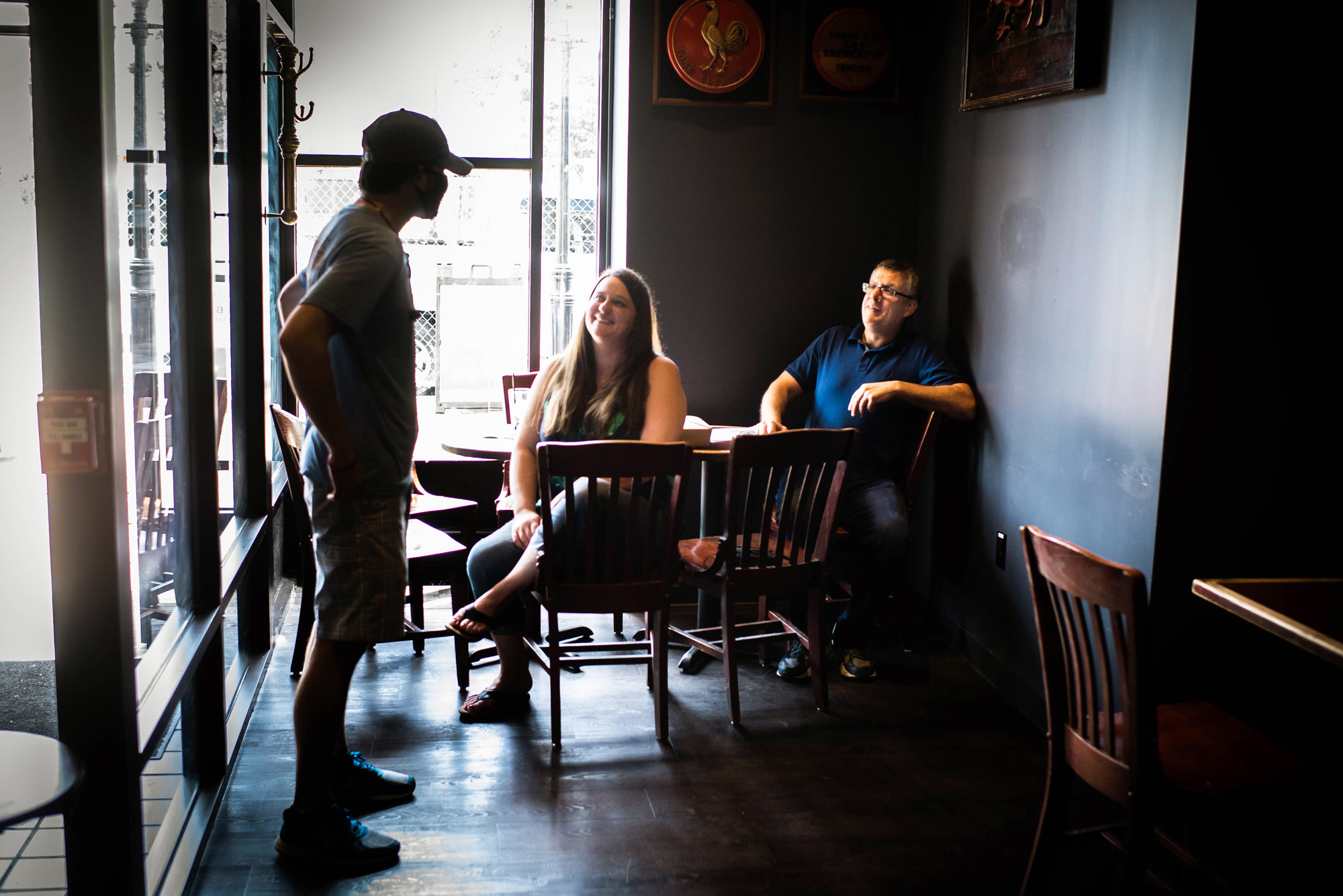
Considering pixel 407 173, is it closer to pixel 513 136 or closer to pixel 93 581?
pixel 93 581

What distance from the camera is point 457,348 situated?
16.0ft

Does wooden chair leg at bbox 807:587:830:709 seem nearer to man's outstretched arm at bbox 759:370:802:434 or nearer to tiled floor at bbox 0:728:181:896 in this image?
man's outstretched arm at bbox 759:370:802:434

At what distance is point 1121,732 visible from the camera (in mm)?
1941

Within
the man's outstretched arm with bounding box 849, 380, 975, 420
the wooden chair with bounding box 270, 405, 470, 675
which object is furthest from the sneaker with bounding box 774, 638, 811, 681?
the wooden chair with bounding box 270, 405, 470, 675

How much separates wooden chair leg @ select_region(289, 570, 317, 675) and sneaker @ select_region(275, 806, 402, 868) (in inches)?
39.3

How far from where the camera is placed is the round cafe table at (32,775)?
1.35 metres

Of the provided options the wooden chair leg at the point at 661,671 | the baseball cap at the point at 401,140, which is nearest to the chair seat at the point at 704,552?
the wooden chair leg at the point at 661,671

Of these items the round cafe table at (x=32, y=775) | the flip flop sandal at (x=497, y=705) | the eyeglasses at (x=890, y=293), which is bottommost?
the flip flop sandal at (x=497, y=705)

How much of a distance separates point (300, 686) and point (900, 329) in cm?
253

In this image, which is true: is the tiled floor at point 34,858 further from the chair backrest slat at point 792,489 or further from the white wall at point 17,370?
the chair backrest slat at point 792,489

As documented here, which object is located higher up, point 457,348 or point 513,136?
point 513,136

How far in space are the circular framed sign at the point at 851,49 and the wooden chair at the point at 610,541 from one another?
1999 mm

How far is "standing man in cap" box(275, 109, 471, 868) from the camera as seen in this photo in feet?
6.70

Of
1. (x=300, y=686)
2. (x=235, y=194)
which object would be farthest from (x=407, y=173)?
(x=235, y=194)
